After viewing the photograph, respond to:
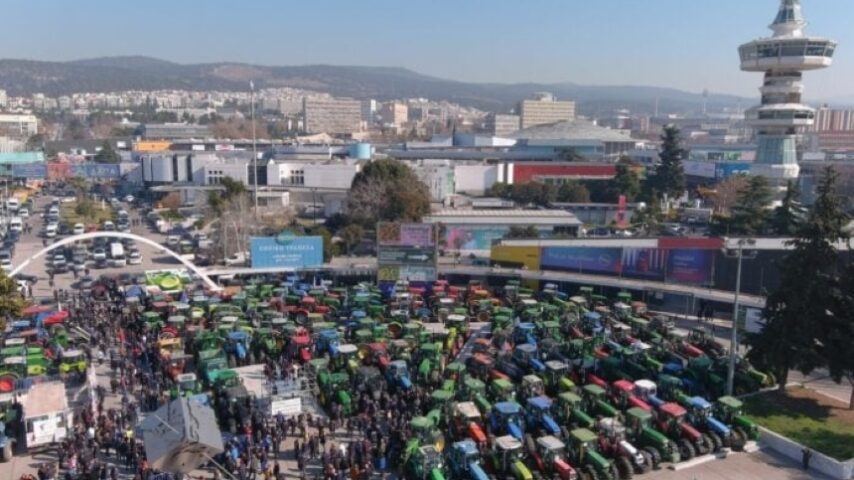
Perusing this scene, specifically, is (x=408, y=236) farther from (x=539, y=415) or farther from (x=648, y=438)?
(x=648, y=438)

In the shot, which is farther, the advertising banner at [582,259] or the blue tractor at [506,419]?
the advertising banner at [582,259]

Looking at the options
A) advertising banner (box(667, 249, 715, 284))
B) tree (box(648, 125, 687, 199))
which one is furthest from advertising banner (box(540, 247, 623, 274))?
tree (box(648, 125, 687, 199))

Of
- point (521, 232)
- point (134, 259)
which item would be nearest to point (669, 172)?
point (521, 232)

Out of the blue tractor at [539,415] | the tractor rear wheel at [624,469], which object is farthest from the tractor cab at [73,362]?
the tractor rear wheel at [624,469]

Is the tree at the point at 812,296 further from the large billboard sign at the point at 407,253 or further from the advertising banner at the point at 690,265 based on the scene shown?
the large billboard sign at the point at 407,253

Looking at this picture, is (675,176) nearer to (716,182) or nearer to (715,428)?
(716,182)

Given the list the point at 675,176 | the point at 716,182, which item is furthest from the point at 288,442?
the point at 716,182

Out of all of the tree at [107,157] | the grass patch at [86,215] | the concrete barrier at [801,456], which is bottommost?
the concrete barrier at [801,456]
